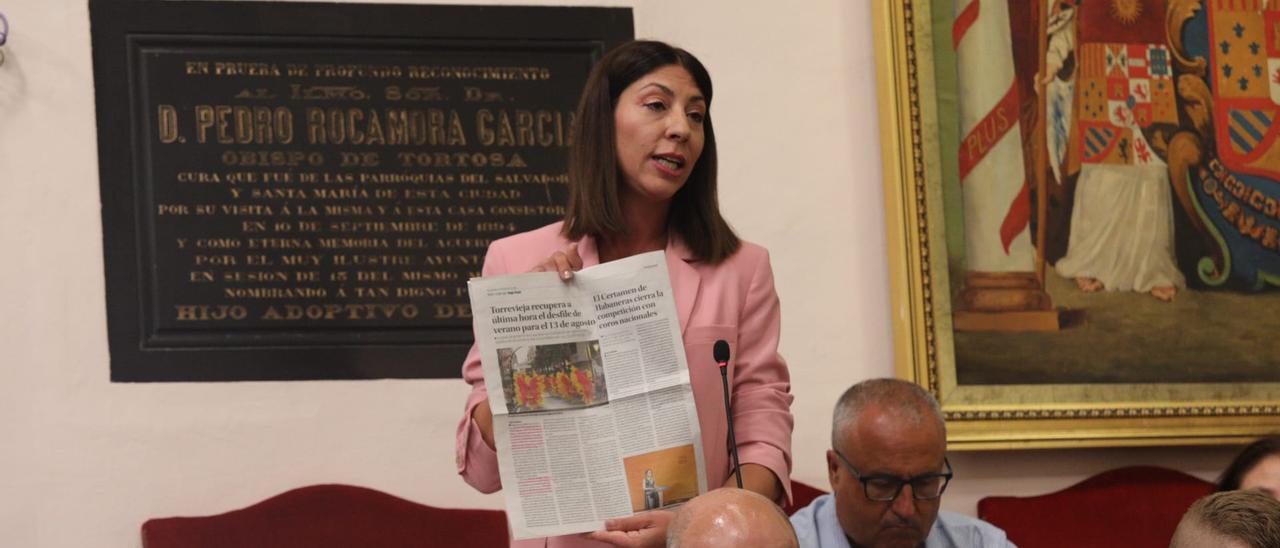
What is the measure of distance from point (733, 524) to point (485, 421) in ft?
2.63

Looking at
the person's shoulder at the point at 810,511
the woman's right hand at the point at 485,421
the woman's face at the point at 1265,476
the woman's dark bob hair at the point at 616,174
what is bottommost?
the woman's face at the point at 1265,476

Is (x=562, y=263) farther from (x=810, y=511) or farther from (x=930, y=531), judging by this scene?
(x=930, y=531)

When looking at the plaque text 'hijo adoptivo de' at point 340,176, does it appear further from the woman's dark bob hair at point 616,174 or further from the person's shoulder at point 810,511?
the woman's dark bob hair at point 616,174

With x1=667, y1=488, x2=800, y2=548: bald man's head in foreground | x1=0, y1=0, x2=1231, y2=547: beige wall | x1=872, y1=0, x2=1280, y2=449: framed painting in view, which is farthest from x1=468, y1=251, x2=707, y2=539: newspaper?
x1=872, y1=0, x2=1280, y2=449: framed painting

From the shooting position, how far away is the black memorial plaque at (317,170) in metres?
4.21

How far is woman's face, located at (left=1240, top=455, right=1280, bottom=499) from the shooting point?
3.43 m

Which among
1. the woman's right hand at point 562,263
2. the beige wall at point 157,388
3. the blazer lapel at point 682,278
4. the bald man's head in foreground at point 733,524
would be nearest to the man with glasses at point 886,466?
the blazer lapel at point 682,278

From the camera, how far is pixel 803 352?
4566mm

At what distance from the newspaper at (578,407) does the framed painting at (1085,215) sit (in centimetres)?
215

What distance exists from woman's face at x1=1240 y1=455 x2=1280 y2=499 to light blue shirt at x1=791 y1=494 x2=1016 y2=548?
2.34 ft

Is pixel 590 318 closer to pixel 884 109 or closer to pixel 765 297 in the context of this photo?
pixel 765 297

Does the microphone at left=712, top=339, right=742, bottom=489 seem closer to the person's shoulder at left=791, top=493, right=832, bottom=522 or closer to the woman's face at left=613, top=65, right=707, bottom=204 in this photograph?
the woman's face at left=613, top=65, right=707, bottom=204

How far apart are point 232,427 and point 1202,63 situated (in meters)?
3.35

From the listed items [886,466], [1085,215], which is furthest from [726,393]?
[1085,215]
